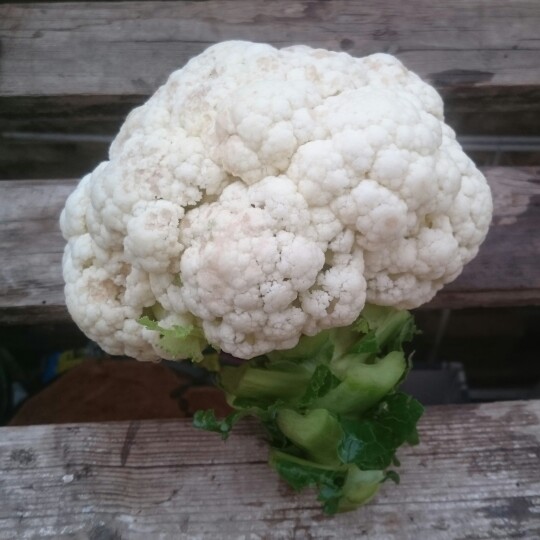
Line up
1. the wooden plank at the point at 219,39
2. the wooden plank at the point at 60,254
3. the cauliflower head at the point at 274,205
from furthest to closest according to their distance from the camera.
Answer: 1. the wooden plank at the point at 219,39
2. the wooden plank at the point at 60,254
3. the cauliflower head at the point at 274,205

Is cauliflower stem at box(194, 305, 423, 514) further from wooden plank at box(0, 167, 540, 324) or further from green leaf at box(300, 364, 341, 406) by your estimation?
wooden plank at box(0, 167, 540, 324)

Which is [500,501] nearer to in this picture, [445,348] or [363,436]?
[363,436]

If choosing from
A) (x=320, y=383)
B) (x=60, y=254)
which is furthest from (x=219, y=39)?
(x=320, y=383)

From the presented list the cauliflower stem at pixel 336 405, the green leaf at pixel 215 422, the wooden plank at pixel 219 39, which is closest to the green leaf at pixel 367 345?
the cauliflower stem at pixel 336 405

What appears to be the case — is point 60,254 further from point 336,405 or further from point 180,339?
point 336,405

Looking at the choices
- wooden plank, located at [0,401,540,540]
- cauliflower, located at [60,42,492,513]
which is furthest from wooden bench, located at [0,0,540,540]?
cauliflower, located at [60,42,492,513]

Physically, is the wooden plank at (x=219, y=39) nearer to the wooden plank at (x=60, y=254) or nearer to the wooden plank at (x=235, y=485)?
the wooden plank at (x=60, y=254)
